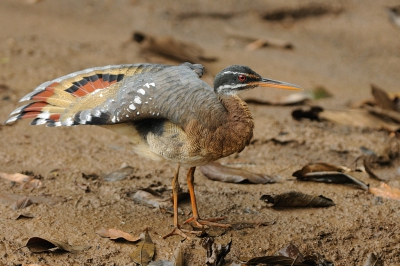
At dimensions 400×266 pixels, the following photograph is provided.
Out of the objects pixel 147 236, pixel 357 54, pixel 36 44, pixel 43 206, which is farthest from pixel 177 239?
pixel 357 54

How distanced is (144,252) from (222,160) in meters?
2.04

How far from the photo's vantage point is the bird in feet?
14.9

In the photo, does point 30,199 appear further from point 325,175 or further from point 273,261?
point 325,175

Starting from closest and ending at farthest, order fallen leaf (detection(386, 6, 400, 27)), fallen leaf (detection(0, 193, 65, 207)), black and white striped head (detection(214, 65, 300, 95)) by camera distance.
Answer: black and white striped head (detection(214, 65, 300, 95)) < fallen leaf (detection(0, 193, 65, 207)) < fallen leaf (detection(386, 6, 400, 27))

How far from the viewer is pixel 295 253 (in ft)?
15.1

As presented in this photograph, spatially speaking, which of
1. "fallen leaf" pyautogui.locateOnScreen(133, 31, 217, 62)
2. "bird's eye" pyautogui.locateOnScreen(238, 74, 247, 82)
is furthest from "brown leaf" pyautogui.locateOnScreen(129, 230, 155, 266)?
"fallen leaf" pyautogui.locateOnScreen(133, 31, 217, 62)

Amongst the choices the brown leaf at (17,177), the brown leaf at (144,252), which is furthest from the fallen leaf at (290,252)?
the brown leaf at (17,177)

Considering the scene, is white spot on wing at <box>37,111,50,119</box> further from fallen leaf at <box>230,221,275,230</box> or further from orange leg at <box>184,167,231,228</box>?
fallen leaf at <box>230,221,275,230</box>

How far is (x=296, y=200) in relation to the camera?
520cm

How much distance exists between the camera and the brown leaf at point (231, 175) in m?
5.72

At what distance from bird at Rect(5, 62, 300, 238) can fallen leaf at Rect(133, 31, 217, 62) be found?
3687mm

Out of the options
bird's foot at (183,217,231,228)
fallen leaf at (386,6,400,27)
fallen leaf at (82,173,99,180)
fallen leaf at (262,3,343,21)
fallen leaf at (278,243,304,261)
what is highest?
fallen leaf at (262,3,343,21)

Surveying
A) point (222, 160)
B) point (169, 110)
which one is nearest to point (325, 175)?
point (222, 160)

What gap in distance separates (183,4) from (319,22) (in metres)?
2.60
